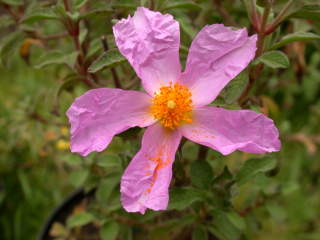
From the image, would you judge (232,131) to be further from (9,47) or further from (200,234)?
(9,47)

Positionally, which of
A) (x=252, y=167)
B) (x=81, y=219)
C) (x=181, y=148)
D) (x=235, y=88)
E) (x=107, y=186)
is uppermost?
(x=235, y=88)

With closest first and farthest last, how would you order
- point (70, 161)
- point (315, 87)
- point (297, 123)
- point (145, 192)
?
1. point (145, 192)
2. point (70, 161)
3. point (315, 87)
4. point (297, 123)

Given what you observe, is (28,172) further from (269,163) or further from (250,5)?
(250,5)

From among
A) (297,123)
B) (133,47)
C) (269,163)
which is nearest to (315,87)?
(297,123)

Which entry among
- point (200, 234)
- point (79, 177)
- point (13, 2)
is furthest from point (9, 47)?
point (200, 234)

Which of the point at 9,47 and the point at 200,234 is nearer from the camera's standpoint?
the point at 200,234

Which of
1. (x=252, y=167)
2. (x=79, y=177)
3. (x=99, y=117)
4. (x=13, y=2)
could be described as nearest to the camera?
(x=99, y=117)

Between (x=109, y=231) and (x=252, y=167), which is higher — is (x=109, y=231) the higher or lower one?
the lower one

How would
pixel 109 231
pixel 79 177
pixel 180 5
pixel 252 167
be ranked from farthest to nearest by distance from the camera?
1. pixel 79 177
2. pixel 109 231
3. pixel 252 167
4. pixel 180 5
